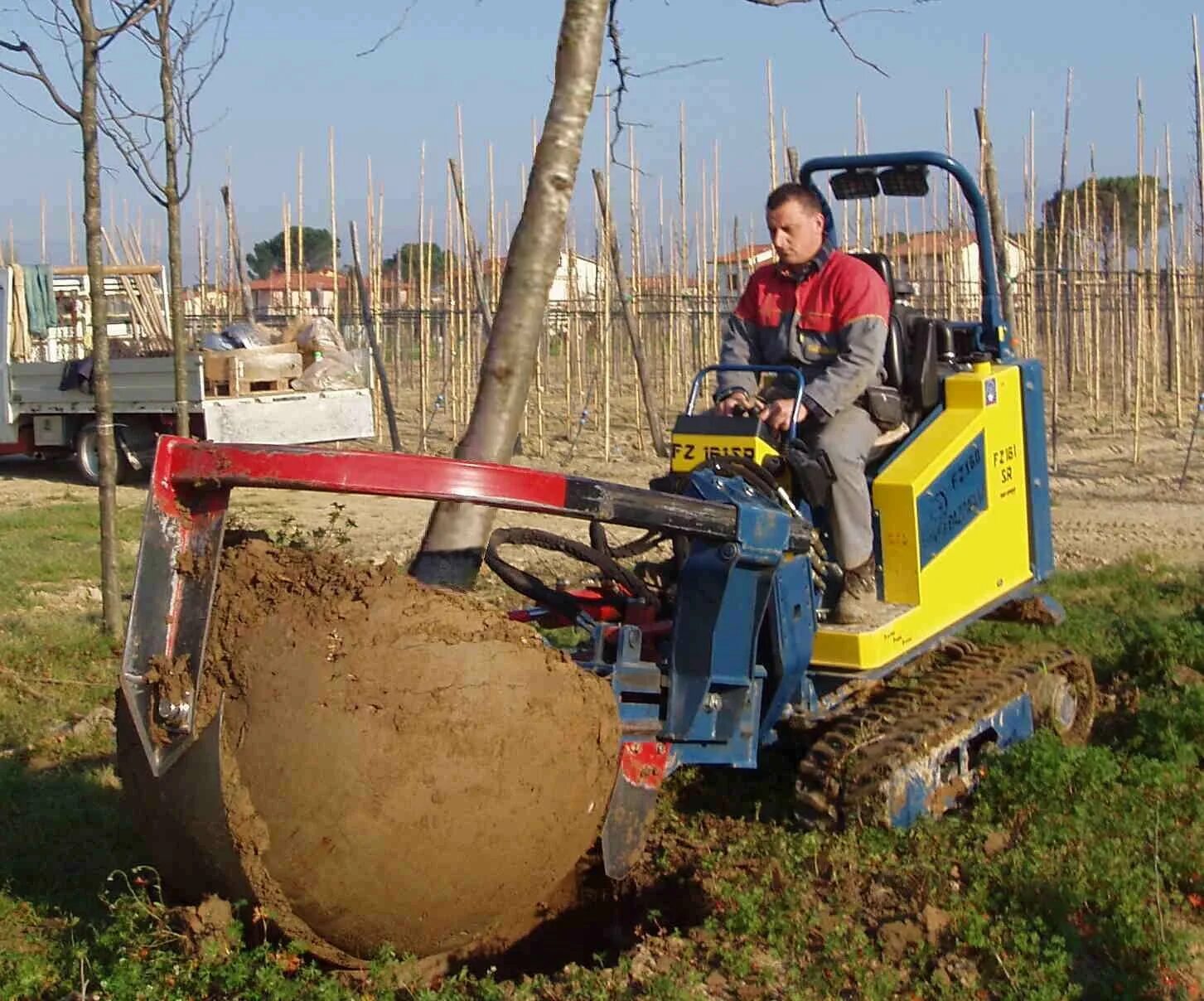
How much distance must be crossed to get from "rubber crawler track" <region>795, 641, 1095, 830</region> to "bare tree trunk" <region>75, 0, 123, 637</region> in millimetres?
4382

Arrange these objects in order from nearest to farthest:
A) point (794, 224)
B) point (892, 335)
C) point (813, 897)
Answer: point (813, 897) → point (794, 224) → point (892, 335)

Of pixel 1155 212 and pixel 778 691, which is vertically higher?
pixel 1155 212

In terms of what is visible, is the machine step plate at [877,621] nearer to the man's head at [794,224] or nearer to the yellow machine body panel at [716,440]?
the yellow machine body panel at [716,440]

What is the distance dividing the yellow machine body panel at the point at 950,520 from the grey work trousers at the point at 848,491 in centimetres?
19

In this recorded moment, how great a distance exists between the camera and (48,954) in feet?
15.0

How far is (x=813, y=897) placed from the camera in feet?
15.6

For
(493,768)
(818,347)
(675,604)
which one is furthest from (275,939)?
(818,347)

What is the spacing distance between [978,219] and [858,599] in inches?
77.3

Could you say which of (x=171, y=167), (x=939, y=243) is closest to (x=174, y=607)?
(x=171, y=167)

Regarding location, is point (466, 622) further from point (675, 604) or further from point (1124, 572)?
point (1124, 572)

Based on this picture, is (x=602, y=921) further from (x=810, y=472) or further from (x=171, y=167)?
(x=171, y=167)

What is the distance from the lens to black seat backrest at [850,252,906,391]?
6.26m

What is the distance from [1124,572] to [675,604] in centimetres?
661

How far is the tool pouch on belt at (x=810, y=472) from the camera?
545 centimetres
